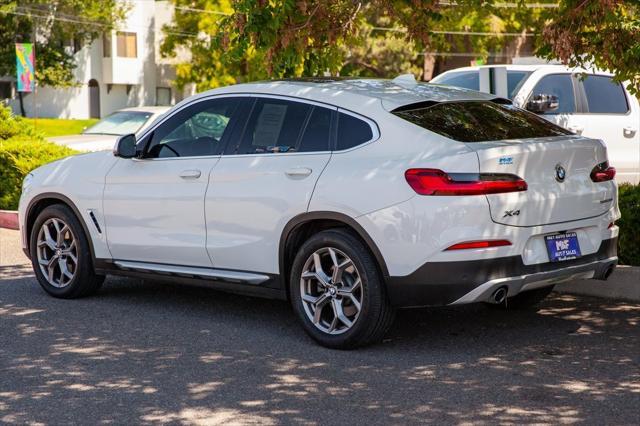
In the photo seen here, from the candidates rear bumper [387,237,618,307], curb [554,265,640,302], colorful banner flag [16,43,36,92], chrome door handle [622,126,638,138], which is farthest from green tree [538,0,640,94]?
colorful banner flag [16,43,36,92]

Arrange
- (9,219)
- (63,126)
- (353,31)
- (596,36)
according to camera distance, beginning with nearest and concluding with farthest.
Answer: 1. (596,36)
2. (353,31)
3. (9,219)
4. (63,126)

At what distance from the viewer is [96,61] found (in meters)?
65.0

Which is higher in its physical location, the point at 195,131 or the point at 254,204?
the point at 195,131

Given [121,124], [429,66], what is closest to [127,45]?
[429,66]

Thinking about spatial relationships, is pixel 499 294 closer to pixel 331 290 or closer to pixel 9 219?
pixel 331 290

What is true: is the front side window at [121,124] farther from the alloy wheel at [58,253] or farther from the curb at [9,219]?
the alloy wheel at [58,253]

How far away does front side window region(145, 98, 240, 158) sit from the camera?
8.14 meters

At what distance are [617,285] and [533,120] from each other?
1.87 m

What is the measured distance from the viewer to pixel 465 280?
22.1 ft

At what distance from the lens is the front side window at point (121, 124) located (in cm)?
1916

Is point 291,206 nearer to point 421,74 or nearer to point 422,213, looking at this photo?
point 422,213

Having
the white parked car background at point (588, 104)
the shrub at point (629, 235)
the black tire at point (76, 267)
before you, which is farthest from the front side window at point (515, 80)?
the black tire at point (76, 267)

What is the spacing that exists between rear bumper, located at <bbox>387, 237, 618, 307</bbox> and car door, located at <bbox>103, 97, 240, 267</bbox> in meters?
1.78

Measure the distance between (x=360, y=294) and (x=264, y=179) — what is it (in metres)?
1.07
